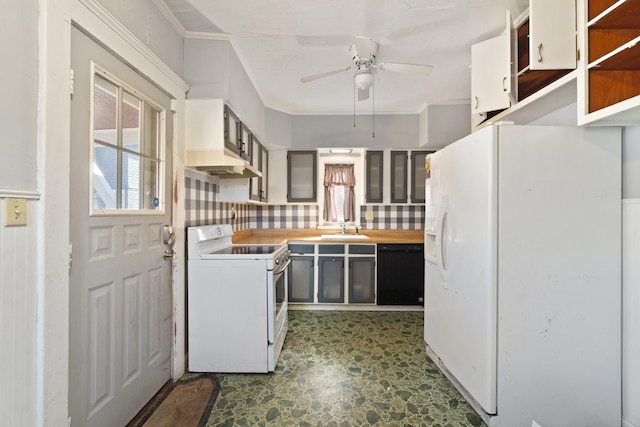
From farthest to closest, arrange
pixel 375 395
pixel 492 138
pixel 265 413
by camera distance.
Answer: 1. pixel 375 395
2. pixel 265 413
3. pixel 492 138

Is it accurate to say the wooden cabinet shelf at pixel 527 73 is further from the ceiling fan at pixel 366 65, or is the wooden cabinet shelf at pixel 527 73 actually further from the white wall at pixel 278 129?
the white wall at pixel 278 129

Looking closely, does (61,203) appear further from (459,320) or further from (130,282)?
(459,320)

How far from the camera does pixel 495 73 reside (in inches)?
73.4

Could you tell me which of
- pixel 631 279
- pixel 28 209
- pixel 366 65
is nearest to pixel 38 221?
pixel 28 209

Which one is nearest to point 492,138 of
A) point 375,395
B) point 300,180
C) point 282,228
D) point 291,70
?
point 375,395

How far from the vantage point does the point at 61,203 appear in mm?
1124

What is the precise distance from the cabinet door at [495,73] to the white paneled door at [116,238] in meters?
2.20

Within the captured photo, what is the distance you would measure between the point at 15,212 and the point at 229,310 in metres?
1.36

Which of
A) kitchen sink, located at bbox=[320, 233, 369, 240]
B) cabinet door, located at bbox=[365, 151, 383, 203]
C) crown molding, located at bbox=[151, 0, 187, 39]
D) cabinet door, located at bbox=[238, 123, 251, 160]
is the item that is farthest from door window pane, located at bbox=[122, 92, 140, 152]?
cabinet door, located at bbox=[365, 151, 383, 203]

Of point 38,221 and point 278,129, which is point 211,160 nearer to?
point 38,221

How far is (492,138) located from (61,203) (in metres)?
2.05

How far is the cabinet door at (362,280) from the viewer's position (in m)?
3.38

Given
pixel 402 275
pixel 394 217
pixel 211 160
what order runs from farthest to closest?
pixel 394 217 → pixel 402 275 → pixel 211 160

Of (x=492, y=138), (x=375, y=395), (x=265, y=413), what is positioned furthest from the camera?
(x=375, y=395)
